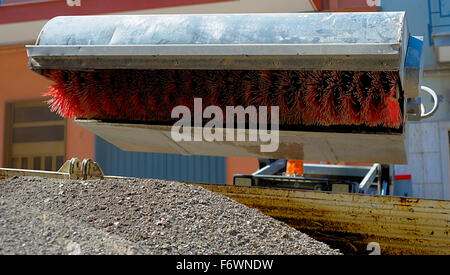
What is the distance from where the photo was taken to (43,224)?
1.69 meters

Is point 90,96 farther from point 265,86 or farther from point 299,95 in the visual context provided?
point 299,95

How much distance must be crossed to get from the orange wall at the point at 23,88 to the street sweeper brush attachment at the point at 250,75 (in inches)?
242

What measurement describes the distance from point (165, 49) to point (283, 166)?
180 cm

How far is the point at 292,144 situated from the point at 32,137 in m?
7.71

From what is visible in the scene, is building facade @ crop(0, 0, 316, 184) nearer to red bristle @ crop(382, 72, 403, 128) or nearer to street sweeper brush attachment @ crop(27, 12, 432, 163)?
street sweeper brush attachment @ crop(27, 12, 432, 163)

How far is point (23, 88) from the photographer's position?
909 centimetres

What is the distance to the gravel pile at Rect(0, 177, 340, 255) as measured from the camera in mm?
1584

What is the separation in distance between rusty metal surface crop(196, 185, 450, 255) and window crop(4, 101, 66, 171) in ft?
25.0

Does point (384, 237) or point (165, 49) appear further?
point (165, 49)

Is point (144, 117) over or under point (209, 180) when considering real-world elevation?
over

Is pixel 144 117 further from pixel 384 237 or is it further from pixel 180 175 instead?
pixel 180 175

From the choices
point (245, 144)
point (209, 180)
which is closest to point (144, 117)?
point (245, 144)

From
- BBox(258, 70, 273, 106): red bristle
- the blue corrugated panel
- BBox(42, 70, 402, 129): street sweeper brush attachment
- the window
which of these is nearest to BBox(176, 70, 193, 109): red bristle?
BBox(42, 70, 402, 129): street sweeper brush attachment

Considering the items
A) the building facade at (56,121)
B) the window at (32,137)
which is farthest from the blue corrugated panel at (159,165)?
the window at (32,137)
